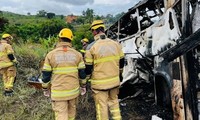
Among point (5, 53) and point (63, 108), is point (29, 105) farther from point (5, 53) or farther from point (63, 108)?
point (63, 108)

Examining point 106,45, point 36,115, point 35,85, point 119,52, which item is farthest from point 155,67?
point 35,85

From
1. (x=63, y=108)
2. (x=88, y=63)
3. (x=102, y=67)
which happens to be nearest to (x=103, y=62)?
(x=102, y=67)

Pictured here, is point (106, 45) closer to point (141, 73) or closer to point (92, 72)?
point (92, 72)

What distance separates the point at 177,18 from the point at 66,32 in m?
1.47

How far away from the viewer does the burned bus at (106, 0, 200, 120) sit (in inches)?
125

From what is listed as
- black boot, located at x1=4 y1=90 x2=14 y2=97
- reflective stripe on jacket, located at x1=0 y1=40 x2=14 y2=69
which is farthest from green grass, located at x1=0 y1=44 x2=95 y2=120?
reflective stripe on jacket, located at x1=0 y1=40 x2=14 y2=69

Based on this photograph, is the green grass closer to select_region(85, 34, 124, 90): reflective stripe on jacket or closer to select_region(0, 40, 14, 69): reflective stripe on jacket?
select_region(0, 40, 14, 69): reflective stripe on jacket

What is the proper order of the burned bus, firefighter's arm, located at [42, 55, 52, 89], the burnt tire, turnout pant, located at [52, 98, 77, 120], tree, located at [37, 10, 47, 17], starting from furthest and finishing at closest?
1. tree, located at [37, 10, 47, 17]
2. the burnt tire
3. turnout pant, located at [52, 98, 77, 120]
4. firefighter's arm, located at [42, 55, 52, 89]
5. the burned bus

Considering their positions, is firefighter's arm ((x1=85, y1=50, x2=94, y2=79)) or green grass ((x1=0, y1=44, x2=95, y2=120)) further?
green grass ((x1=0, y1=44, x2=95, y2=120))

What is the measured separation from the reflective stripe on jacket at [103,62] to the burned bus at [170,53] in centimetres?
69

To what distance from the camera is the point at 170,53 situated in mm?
2697

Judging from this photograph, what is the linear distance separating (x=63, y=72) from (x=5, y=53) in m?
3.28

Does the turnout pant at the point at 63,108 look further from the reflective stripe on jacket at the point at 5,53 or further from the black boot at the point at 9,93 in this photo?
the reflective stripe on jacket at the point at 5,53

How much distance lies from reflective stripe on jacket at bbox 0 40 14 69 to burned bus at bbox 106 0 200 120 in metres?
2.63
